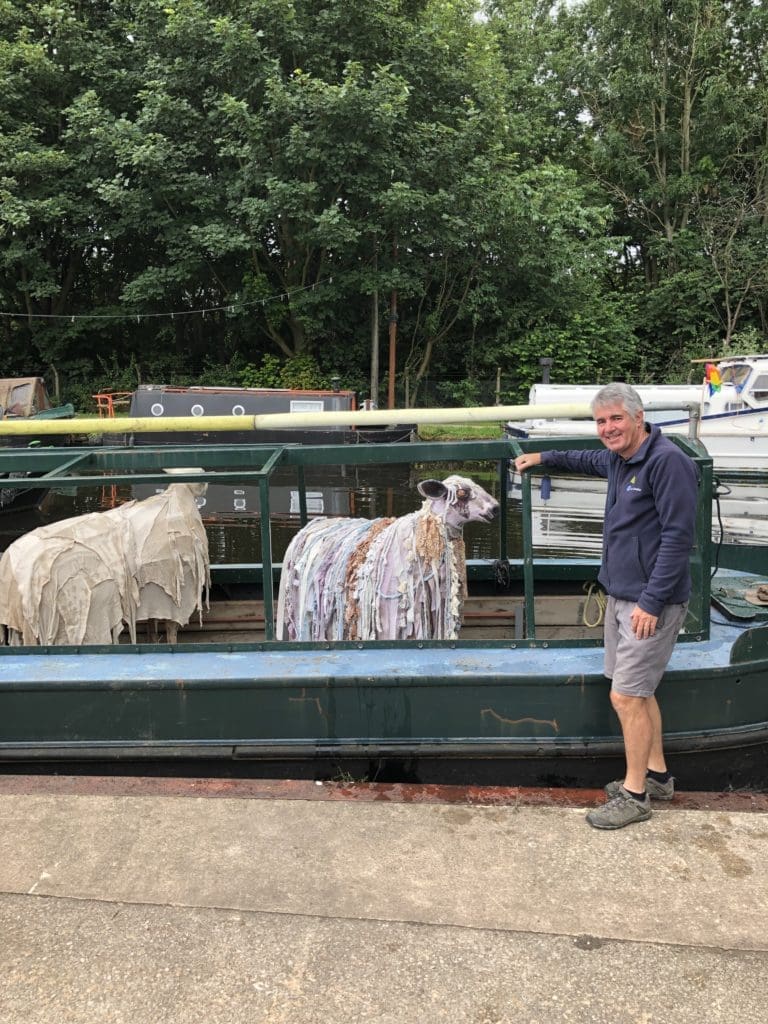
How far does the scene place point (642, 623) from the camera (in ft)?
9.86

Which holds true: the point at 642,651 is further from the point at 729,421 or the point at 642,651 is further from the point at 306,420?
the point at 729,421

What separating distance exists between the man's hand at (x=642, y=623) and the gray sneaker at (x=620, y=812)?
70cm

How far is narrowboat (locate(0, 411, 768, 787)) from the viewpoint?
365 cm

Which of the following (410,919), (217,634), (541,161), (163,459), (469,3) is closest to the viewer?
(410,919)

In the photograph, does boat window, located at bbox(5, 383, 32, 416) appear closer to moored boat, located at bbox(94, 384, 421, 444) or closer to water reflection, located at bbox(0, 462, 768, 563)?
water reflection, located at bbox(0, 462, 768, 563)

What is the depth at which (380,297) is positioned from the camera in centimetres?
2080

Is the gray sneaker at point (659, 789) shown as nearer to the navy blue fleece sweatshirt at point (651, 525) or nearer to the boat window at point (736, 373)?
the navy blue fleece sweatshirt at point (651, 525)

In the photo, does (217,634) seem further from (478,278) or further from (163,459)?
(478,278)

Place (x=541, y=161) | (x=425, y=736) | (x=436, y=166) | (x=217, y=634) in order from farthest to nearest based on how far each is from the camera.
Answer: (x=541, y=161) → (x=436, y=166) → (x=217, y=634) → (x=425, y=736)

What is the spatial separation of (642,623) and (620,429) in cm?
76

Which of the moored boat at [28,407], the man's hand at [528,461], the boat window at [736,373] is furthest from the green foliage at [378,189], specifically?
the man's hand at [528,461]

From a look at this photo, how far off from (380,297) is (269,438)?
25.9 ft

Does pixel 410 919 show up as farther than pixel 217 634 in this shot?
No

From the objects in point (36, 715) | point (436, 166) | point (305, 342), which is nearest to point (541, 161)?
point (436, 166)
